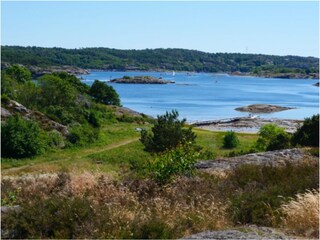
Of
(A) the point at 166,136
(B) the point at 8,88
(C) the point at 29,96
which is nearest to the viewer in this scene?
A: (A) the point at 166,136

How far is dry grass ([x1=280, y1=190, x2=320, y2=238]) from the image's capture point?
21.1 ft

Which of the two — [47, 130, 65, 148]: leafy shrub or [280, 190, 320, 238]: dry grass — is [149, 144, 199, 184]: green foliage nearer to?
[280, 190, 320, 238]: dry grass

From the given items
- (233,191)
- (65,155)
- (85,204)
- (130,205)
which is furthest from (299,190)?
(65,155)

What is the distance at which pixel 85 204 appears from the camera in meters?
7.02

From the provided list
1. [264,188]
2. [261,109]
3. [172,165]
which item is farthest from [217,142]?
[261,109]

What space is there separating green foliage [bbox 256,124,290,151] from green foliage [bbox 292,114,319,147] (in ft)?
2.36

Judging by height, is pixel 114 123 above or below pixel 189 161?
below

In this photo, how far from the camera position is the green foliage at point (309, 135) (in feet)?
87.8

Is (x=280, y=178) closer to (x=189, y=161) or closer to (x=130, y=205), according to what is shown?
(x=189, y=161)

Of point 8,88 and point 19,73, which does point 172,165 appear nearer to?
point 8,88

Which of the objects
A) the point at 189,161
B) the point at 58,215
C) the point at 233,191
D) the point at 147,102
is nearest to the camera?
the point at 58,215

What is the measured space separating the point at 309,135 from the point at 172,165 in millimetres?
19080

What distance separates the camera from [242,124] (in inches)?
2849

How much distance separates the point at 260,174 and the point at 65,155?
29060 millimetres
